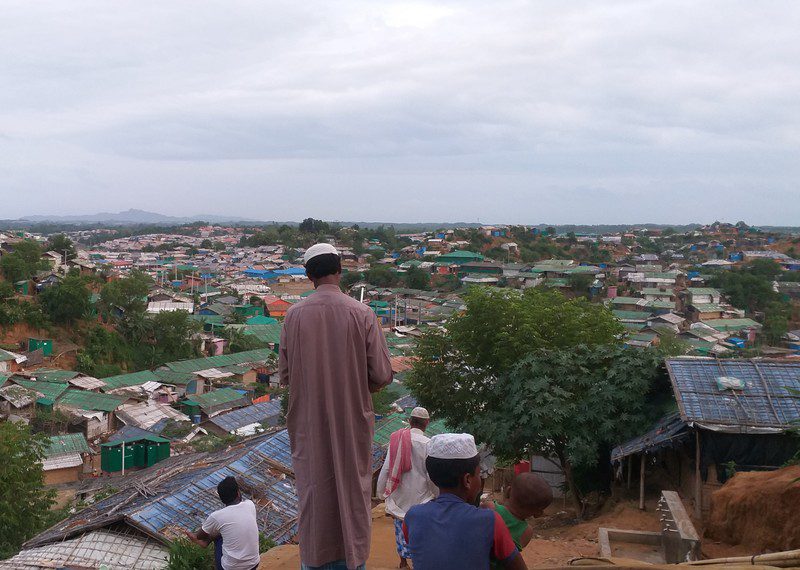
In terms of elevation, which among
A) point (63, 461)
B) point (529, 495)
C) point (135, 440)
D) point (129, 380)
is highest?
point (529, 495)

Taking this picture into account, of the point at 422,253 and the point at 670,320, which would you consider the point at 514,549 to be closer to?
the point at 670,320

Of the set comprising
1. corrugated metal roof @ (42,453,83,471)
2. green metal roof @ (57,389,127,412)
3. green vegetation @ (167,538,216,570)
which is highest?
green vegetation @ (167,538,216,570)

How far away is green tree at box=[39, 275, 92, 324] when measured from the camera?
26.2 metres

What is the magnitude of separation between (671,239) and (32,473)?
252 feet

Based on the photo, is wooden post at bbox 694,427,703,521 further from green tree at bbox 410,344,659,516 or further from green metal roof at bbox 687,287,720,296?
green metal roof at bbox 687,287,720,296

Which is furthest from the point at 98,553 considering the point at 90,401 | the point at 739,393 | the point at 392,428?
the point at 90,401

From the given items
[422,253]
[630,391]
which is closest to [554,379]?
[630,391]

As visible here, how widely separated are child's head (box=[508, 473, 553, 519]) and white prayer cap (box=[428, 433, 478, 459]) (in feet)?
1.52

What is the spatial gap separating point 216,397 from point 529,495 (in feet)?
69.0

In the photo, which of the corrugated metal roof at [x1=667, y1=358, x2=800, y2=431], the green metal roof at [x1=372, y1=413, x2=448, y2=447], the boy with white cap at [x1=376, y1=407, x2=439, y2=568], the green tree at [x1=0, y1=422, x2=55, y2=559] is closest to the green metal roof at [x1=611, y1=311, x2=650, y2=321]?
the green metal roof at [x1=372, y1=413, x2=448, y2=447]

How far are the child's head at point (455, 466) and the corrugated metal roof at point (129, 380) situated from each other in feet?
70.4

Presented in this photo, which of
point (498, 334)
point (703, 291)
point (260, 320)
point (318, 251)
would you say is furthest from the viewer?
point (703, 291)

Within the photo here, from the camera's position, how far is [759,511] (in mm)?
4574

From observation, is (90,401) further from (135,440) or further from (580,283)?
(580,283)
